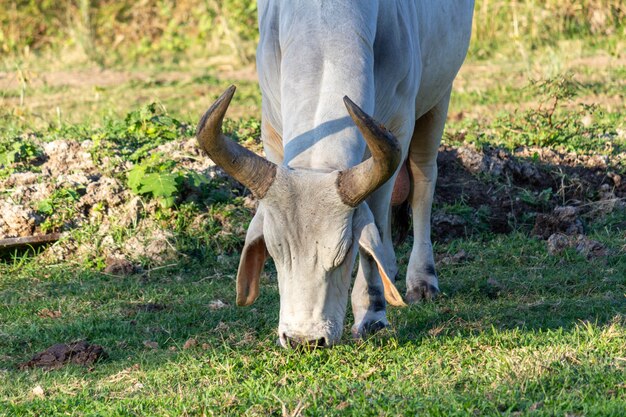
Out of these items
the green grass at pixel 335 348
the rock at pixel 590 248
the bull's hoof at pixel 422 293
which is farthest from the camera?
the rock at pixel 590 248

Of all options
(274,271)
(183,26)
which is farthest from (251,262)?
(183,26)

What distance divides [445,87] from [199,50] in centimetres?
796

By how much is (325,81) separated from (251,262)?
78cm

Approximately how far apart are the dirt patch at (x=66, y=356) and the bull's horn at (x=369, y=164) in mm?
1331

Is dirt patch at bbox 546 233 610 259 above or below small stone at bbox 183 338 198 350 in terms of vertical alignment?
below

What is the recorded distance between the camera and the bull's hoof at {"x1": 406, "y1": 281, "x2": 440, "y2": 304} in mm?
5543

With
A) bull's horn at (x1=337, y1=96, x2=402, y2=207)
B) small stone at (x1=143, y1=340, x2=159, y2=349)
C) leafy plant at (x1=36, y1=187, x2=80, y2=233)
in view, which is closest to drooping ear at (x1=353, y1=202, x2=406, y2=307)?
bull's horn at (x1=337, y1=96, x2=402, y2=207)

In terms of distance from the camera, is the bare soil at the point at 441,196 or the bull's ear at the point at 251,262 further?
the bare soil at the point at 441,196

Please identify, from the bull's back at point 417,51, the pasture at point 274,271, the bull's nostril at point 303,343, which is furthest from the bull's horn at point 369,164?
the bull's back at point 417,51

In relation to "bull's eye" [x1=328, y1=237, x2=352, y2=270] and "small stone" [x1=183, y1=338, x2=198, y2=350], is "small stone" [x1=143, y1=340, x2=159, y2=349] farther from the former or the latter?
"bull's eye" [x1=328, y1=237, x2=352, y2=270]

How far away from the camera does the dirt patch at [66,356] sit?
450 centimetres

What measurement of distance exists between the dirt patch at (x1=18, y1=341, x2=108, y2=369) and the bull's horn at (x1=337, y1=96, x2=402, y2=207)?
1331 mm

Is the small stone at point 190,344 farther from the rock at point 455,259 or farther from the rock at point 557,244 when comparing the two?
the rock at point 557,244

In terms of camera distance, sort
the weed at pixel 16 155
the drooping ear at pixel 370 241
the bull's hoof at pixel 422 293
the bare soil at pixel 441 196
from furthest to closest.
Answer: the weed at pixel 16 155
the bare soil at pixel 441 196
the bull's hoof at pixel 422 293
the drooping ear at pixel 370 241
